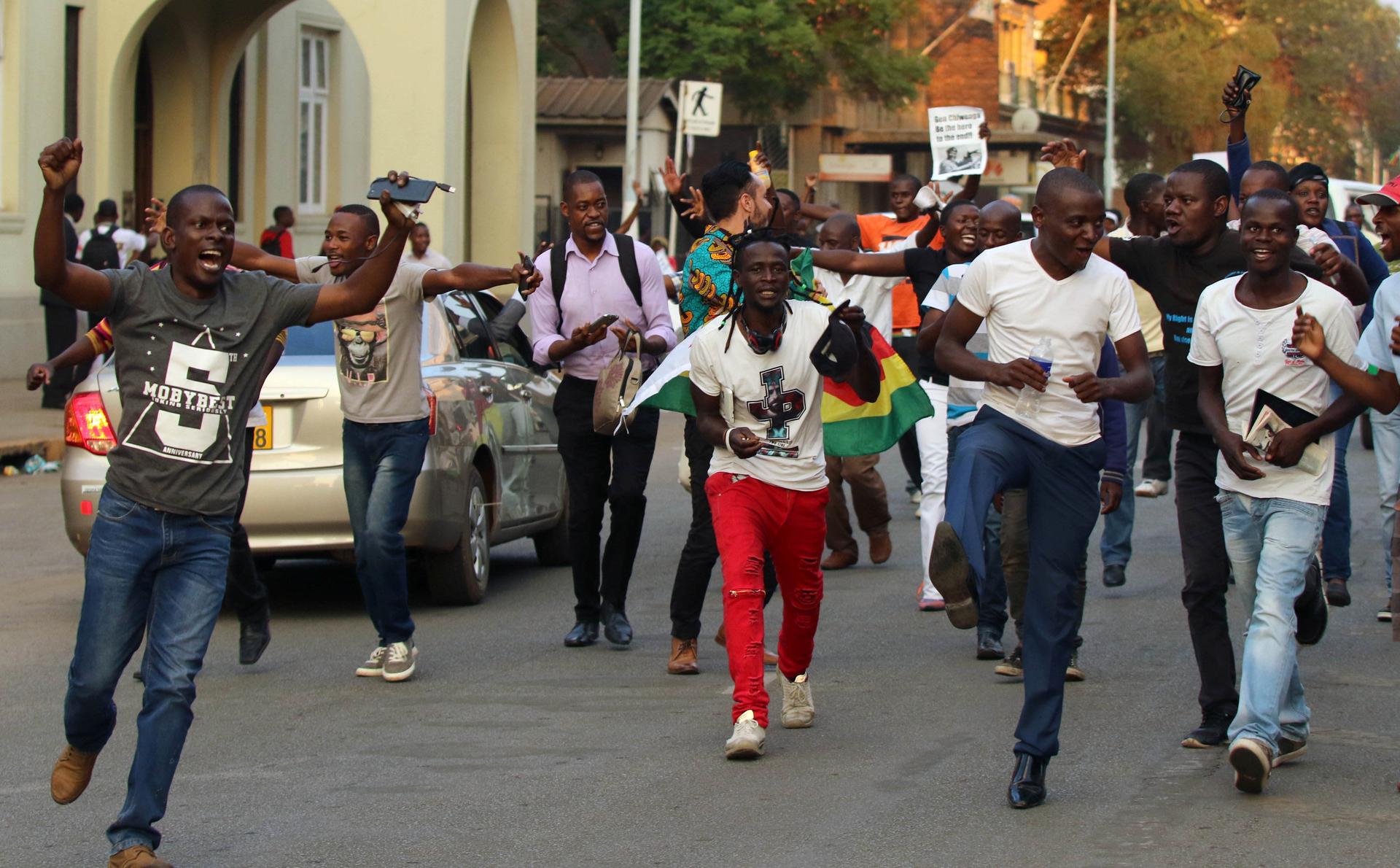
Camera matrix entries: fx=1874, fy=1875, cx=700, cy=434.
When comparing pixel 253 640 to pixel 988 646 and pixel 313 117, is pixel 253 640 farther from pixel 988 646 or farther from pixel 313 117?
pixel 313 117

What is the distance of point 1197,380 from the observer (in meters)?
6.59

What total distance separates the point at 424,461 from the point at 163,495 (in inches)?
126

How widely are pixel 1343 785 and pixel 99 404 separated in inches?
229

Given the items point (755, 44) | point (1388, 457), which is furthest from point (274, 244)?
point (755, 44)

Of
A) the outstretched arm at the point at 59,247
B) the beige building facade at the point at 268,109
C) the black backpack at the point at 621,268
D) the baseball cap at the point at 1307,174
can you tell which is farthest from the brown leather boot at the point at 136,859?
the beige building facade at the point at 268,109

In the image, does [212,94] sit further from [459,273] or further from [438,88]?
[459,273]

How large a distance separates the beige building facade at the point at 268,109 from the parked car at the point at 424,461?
11737 mm

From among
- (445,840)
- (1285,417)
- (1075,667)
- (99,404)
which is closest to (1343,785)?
(1285,417)

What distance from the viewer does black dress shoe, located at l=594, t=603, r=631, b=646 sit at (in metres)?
8.43

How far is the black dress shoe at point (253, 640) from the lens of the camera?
7.83 metres

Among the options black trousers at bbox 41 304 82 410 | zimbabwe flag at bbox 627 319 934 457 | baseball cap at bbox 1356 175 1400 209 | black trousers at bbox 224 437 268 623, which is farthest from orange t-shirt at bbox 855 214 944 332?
black trousers at bbox 41 304 82 410

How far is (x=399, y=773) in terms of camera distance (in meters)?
6.21

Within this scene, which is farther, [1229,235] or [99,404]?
[99,404]

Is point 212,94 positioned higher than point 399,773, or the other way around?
point 212,94
